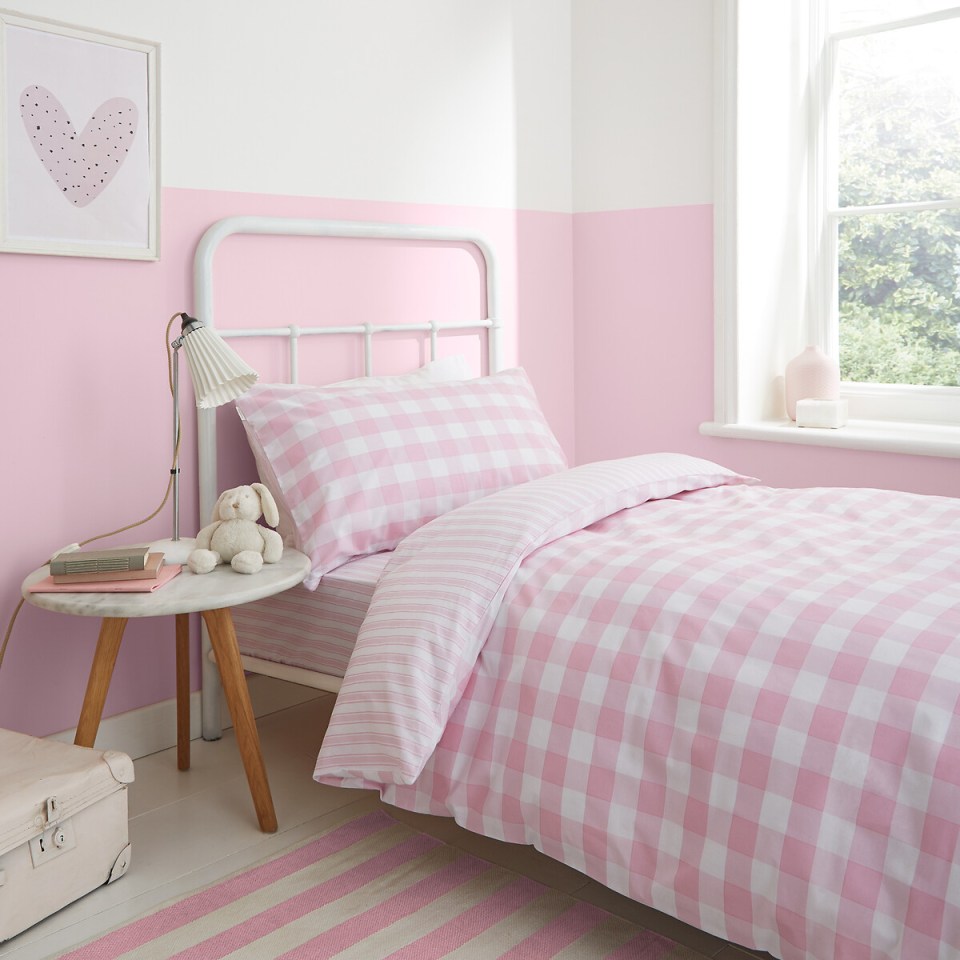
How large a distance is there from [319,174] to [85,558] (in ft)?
3.83

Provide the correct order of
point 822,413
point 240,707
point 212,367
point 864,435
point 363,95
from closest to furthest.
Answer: point 240,707 → point 212,367 → point 363,95 → point 864,435 → point 822,413

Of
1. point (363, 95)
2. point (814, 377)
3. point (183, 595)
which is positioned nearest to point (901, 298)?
point (814, 377)

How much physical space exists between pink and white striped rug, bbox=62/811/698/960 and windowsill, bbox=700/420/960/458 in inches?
62.6

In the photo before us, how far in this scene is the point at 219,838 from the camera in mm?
2008

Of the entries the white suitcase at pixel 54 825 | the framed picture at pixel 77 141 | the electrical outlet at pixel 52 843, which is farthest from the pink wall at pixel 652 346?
the electrical outlet at pixel 52 843

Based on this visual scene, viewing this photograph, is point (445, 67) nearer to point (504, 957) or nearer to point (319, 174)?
point (319, 174)

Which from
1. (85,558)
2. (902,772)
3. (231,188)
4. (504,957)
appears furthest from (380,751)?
(231,188)

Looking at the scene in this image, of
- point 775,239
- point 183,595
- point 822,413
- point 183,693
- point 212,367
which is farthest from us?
point 775,239

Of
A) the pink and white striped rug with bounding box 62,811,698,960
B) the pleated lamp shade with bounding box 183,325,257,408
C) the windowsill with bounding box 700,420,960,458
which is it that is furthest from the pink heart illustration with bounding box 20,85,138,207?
the windowsill with bounding box 700,420,960,458

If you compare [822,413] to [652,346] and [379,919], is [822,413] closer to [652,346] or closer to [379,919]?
[652,346]

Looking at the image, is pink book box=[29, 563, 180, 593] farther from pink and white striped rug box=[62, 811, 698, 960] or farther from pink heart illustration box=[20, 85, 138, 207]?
pink heart illustration box=[20, 85, 138, 207]

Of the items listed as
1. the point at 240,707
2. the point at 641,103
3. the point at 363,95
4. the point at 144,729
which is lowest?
the point at 144,729

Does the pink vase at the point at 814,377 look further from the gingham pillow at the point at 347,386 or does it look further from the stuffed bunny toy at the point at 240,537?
the stuffed bunny toy at the point at 240,537

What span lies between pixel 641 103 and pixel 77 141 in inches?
68.8
